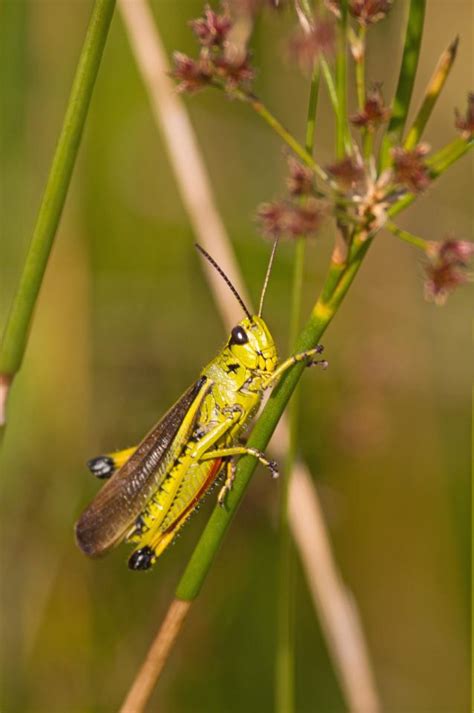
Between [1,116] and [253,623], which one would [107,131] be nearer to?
[1,116]

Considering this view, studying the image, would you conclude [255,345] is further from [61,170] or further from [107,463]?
[61,170]

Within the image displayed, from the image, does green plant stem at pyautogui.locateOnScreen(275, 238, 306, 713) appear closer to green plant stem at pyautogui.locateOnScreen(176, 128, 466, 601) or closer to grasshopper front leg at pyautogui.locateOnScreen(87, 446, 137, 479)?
green plant stem at pyautogui.locateOnScreen(176, 128, 466, 601)

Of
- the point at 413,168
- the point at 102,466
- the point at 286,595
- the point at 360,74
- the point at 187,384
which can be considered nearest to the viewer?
the point at 413,168

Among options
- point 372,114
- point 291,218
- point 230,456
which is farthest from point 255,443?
point 230,456

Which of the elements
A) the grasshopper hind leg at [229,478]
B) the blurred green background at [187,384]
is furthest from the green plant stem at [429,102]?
the blurred green background at [187,384]

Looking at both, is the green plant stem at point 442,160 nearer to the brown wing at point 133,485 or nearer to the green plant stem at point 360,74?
the green plant stem at point 360,74

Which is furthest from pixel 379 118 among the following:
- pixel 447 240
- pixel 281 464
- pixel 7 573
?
pixel 7 573

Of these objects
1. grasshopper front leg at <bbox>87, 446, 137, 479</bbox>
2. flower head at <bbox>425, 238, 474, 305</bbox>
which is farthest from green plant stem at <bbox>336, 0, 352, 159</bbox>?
grasshopper front leg at <bbox>87, 446, 137, 479</bbox>
